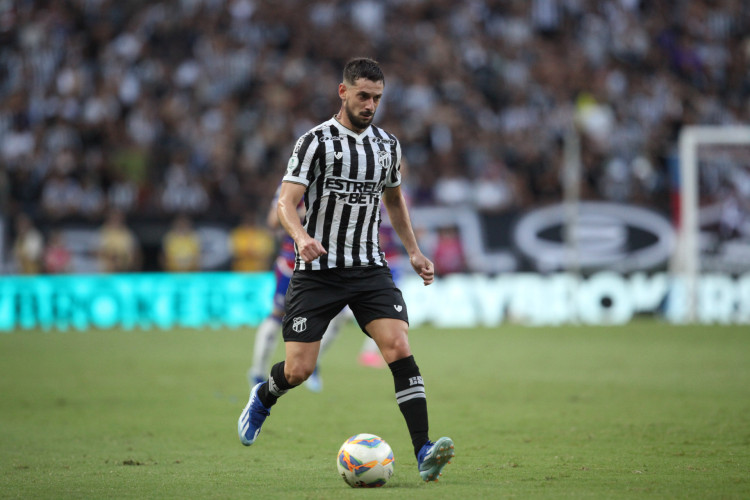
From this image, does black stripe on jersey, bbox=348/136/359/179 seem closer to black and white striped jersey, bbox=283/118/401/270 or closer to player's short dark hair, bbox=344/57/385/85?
black and white striped jersey, bbox=283/118/401/270

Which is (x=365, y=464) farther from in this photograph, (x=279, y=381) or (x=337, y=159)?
(x=337, y=159)

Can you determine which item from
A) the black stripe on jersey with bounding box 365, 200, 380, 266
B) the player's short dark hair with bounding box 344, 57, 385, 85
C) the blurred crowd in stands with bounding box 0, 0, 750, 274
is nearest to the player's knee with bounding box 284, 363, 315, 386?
the black stripe on jersey with bounding box 365, 200, 380, 266

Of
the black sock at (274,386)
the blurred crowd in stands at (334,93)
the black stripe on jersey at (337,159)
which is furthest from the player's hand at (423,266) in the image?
the blurred crowd in stands at (334,93)

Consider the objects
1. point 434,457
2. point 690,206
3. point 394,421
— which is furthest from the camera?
point 690,206

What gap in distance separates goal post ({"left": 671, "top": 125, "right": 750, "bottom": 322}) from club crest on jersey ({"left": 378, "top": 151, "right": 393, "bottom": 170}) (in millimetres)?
14876

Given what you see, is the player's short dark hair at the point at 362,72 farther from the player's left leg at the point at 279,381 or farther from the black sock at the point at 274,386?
the black sock at the point at 274,386

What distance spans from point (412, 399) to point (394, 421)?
286cm

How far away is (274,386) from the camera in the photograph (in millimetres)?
6684

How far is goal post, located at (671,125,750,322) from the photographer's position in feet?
66.7

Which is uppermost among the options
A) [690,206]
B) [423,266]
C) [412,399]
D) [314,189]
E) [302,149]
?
[302,149]

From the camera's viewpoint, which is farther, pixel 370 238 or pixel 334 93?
pixel 334 93

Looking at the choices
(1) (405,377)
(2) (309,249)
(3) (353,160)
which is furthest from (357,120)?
(1) (405,377)

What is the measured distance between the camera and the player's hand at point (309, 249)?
5910 millimetres

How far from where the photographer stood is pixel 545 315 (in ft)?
69.4
